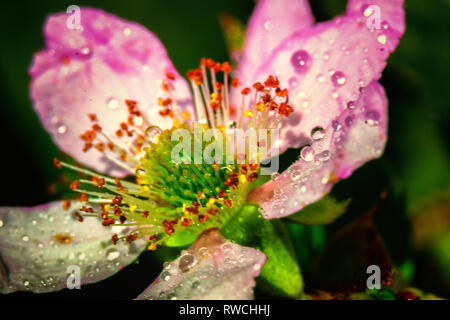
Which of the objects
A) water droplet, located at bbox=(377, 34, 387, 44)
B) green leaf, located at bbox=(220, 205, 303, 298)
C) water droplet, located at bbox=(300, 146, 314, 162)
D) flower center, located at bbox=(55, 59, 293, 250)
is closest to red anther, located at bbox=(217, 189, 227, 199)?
flower center, located at bbox=(55, 59, 293, 250)

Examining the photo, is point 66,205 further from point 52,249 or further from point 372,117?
→ point 372,117

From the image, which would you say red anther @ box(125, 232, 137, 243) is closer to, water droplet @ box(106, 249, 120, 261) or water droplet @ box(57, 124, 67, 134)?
water droplet @ box(106, 249, 120, 261)

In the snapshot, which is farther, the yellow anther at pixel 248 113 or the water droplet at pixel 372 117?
the yellow anther at pixel 248 113

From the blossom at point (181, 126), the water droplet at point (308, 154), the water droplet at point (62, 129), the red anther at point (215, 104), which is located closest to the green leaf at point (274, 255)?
the blossom at point (181, 126)

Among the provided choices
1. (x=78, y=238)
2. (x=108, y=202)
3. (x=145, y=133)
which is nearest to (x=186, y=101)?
(x=145, y=133)

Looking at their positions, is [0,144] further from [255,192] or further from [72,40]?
[255,192]

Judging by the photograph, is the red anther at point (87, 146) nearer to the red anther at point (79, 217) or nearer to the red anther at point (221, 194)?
the red anther at point (79, 217)
